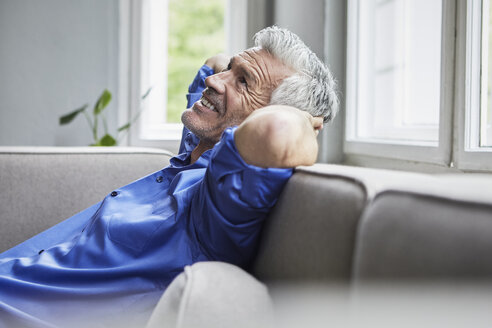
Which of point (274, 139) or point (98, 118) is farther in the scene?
point (98, 118)

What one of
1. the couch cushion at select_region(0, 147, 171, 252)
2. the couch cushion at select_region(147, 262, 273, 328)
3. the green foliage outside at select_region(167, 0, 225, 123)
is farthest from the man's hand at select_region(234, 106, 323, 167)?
the green foliage outside at select_region(167, 0, 225, 123)

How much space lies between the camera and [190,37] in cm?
740

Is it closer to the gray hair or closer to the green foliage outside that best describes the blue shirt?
the gray hair

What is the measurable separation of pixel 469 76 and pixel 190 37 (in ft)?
21.4

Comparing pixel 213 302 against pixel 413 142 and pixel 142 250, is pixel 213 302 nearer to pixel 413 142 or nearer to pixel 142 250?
pixel 142 250

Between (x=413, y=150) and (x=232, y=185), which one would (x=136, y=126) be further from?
(x=232, y=185)

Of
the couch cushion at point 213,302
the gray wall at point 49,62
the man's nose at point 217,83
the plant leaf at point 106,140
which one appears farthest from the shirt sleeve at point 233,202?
the gray wall at point 49,62

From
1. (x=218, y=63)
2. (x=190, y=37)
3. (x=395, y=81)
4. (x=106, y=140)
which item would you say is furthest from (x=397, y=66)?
(x=190, y=37)

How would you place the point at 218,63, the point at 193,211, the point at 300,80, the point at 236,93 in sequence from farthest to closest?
the point at 218,63 → the point at 236,93 → the point at 300,80 → the point at 193,211

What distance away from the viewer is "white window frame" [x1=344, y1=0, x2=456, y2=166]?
4.24 feet

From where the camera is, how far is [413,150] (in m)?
1.48

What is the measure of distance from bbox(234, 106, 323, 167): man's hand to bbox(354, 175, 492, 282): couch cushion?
237 mm

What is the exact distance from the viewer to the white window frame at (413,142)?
4.24ft

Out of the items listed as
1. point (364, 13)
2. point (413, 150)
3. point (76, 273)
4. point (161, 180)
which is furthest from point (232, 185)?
point (364, 13)
